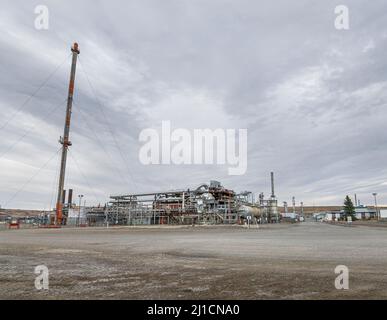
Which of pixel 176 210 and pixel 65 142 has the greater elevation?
pixel 65 142

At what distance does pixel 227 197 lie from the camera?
200 feet

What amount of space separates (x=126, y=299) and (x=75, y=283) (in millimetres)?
1564

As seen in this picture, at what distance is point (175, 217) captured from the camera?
58.7 metres

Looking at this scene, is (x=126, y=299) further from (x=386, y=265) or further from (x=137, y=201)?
(x=137, y=201)

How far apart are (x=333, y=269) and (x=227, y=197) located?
5512 cm

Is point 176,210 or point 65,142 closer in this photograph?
point 65,142

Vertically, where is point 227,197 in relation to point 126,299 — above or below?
above

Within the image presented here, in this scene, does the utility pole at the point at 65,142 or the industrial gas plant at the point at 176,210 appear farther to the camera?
the industrial gas plant at the point at 176,210

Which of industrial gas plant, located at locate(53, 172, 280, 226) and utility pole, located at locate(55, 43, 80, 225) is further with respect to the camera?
industrial gas plant, located at locate(53, 172, 280, 226)

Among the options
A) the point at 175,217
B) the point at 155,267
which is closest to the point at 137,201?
the point at 175,217
